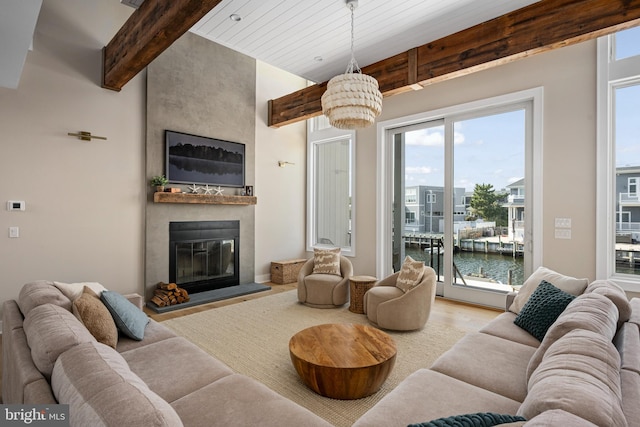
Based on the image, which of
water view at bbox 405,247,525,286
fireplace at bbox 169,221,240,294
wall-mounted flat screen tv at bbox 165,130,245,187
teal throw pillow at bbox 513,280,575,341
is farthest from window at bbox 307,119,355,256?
teal throw pillow at bbox 513,280,575,341

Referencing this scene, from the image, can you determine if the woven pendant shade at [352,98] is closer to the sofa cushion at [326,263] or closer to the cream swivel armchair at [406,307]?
the cream swivel armchair at [406,307]

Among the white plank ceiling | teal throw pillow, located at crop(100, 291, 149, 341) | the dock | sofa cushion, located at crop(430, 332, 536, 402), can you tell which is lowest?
sofa cushion, located at crop(430, 332, 536, 402)

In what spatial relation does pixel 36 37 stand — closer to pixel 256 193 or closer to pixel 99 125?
pixel 99 125

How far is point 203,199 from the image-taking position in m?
4.98

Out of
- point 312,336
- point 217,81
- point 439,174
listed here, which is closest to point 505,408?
point 312,336

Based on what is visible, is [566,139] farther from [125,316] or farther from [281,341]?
[125,316]

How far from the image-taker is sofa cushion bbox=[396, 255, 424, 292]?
12.1ft

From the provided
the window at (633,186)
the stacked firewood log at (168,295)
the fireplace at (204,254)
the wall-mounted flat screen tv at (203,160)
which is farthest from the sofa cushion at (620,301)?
the wall-mounted flat screen tv at (203,160)

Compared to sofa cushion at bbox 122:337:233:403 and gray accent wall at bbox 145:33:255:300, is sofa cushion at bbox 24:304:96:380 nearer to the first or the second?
sofa cushion at bbox 122:337:233:403

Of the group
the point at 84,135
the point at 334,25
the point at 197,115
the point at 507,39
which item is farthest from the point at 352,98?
the point at 84,135

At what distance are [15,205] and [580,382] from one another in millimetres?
4932

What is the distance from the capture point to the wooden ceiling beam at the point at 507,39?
2900mm

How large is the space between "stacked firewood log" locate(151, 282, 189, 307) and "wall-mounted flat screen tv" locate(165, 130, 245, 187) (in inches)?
58.5

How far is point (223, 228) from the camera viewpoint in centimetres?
542
